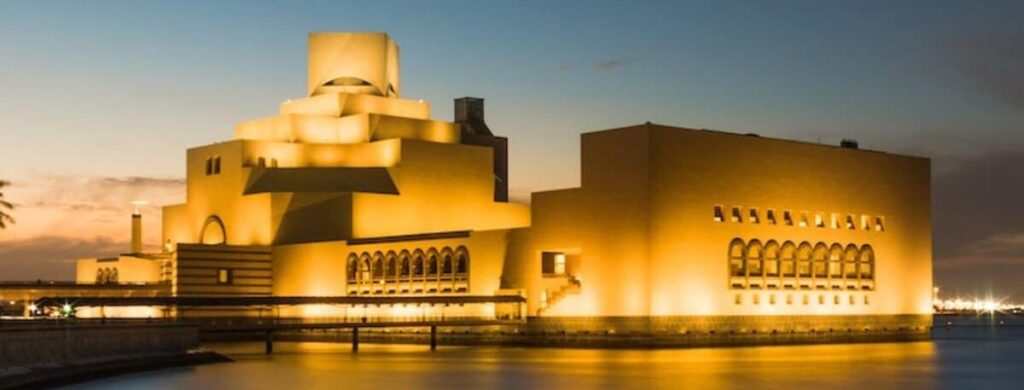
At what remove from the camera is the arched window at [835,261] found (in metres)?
86.1

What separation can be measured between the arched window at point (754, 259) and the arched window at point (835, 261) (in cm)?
587

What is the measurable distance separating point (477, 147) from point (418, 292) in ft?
56.0

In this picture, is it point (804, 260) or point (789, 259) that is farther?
point (804, 260)

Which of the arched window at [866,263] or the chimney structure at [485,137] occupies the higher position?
the chimney structure at [485,137]

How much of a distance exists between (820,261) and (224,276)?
113 ft

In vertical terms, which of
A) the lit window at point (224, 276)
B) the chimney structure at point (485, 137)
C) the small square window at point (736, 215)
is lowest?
Result: the lit window at point (224, 276)

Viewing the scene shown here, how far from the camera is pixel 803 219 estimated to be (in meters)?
84.8

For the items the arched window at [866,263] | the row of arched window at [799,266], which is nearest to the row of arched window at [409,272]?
the row of arched window at [799,266]

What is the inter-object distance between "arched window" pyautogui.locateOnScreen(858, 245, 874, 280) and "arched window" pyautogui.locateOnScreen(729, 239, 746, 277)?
1044 centimetres

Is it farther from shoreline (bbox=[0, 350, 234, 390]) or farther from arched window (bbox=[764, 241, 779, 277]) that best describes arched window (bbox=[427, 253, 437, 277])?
shoreline (bbox=[0, 350, 234, 390])

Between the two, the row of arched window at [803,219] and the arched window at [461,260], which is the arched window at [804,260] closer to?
the row of arched window at [803,219]

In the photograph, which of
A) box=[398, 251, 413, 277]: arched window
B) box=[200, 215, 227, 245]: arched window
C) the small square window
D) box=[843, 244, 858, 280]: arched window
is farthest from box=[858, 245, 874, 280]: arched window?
box=[200, 215, 227, 245]: arched window

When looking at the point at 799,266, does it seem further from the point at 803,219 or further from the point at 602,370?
the point at 602,370

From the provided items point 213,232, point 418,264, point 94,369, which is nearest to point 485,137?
point 213,232
